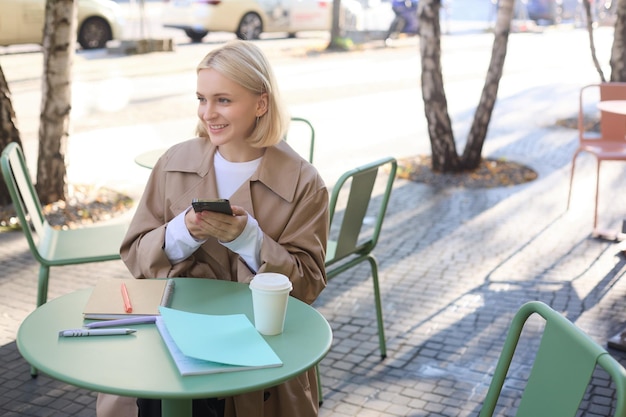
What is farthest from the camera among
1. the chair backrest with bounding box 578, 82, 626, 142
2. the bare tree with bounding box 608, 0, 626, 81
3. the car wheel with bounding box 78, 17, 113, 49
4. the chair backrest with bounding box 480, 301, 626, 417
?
the car wheel with bounding box 78, 17, 113, 49

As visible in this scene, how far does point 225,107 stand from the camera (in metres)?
2.89

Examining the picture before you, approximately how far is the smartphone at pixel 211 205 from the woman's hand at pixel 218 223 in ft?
0.16

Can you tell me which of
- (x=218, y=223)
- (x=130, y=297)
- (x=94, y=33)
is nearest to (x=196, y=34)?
(x=94, y=33)

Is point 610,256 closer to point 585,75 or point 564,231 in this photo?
point 564,231

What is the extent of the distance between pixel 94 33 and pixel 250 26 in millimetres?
4156

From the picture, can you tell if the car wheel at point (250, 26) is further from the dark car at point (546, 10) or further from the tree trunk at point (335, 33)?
the dark car at point (546, 10)

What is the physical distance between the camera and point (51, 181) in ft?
23.0

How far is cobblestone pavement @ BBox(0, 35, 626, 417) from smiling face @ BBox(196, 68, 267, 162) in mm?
1626

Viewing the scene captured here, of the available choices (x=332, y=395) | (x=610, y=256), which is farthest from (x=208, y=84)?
(x=610, y=256)

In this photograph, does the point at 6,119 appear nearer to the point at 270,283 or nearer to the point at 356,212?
the point at 356,212

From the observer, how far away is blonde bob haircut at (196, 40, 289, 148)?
2857mm

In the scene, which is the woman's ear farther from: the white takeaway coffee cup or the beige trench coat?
the white takeaway coffee cup

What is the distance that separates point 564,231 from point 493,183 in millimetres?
1668

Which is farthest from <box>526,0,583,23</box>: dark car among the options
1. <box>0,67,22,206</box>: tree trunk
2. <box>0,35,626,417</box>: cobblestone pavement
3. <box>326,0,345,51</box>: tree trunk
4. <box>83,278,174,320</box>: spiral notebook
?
<box>83,278,174,320</box>: spiral notebook
